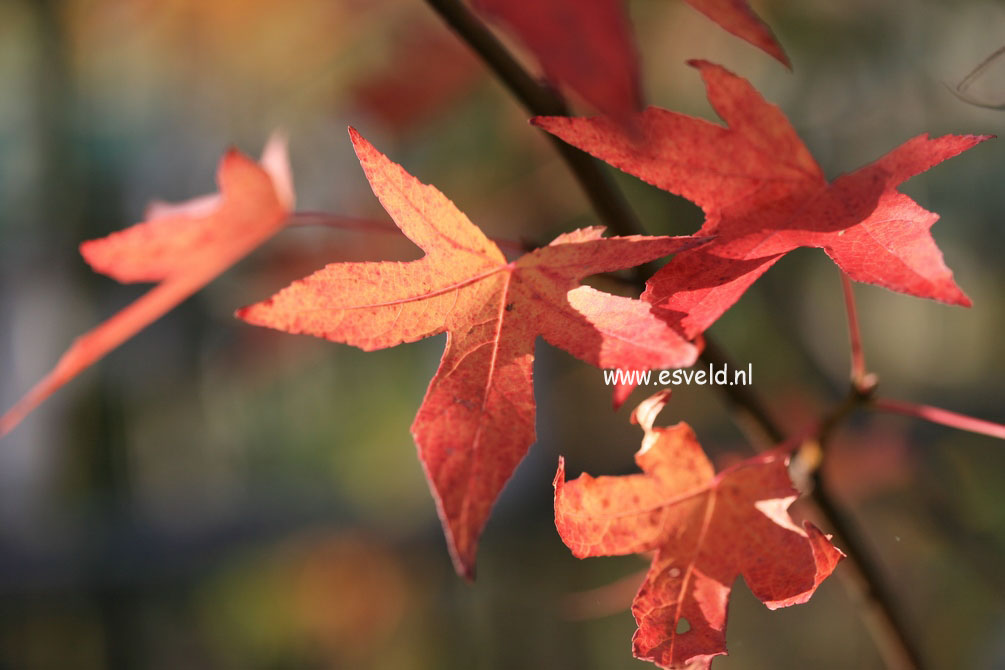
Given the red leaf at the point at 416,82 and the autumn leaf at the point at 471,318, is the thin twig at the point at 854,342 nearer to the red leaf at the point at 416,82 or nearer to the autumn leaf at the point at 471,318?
the autumn leaf at the point at 471,318

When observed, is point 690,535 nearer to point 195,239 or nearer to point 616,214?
point 616,214

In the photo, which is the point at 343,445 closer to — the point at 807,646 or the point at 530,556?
the point at 530,556

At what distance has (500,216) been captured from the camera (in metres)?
1.44

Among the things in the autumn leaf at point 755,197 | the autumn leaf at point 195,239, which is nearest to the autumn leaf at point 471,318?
the autumn leaf at point 755,197

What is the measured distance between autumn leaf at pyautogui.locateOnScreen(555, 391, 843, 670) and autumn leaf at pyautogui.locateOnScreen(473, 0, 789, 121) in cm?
16

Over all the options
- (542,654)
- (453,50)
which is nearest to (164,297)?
(453,50)

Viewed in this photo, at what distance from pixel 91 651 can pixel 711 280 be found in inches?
89.1

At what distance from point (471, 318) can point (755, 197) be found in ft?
0.44

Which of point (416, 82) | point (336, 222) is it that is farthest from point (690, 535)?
point (416, 82)

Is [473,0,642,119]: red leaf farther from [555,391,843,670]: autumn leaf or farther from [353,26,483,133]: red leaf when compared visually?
[353,26,483,133]: red leaf

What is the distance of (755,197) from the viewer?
0.33m

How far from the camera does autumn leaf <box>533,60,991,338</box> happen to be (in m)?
0.27

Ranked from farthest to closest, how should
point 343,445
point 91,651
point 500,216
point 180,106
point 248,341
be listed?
point 343,445
point 180,106
point 91,651
point 248,341
point 500,216

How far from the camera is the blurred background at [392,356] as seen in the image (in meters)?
1.37
